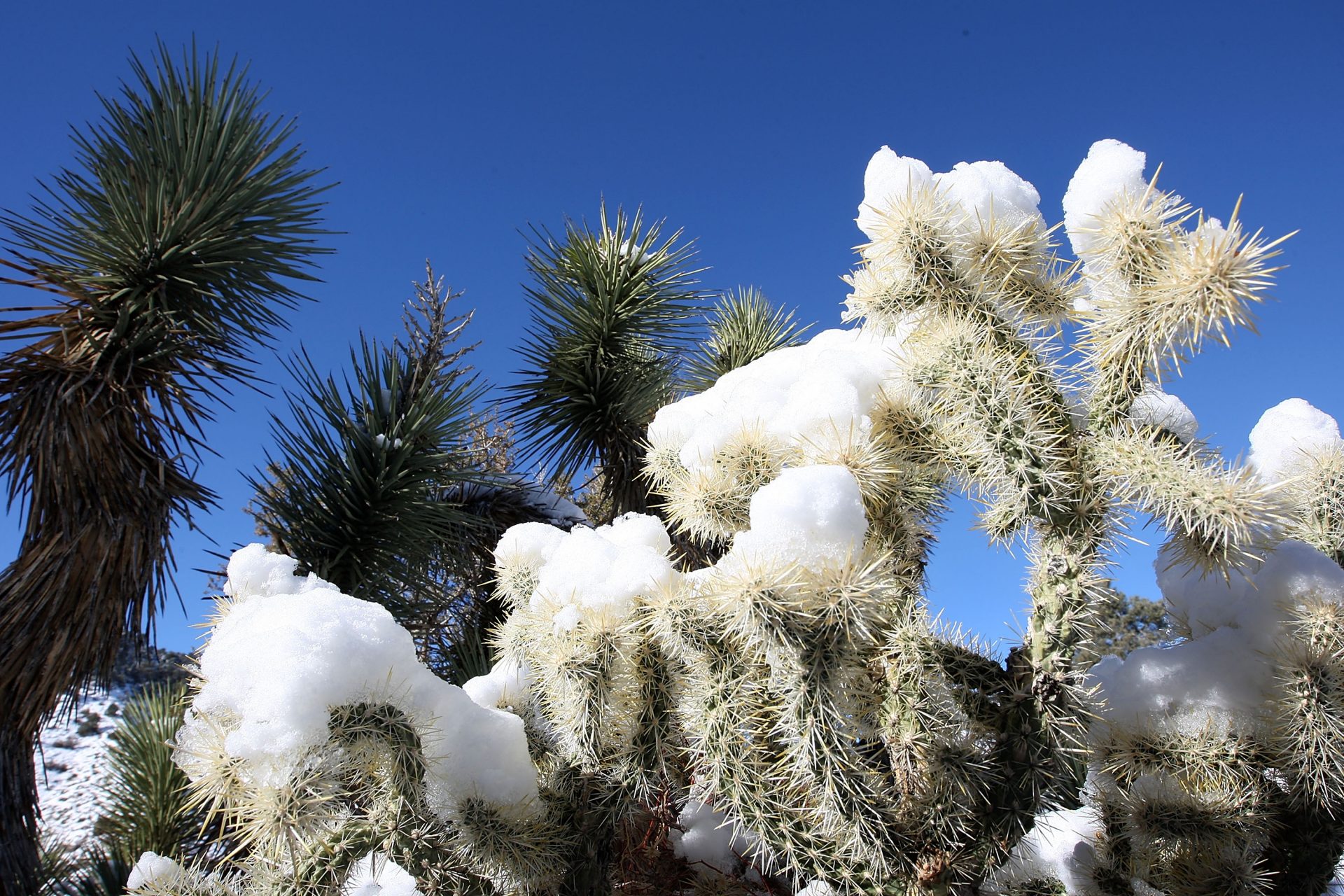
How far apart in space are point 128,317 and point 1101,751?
4.60 m

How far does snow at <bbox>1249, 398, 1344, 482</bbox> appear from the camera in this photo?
2.73m

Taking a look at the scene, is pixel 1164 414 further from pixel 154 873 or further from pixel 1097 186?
pixel 154 873

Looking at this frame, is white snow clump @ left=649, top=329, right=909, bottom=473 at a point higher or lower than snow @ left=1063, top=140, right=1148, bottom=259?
lower

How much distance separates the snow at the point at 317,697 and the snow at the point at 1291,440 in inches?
98.7

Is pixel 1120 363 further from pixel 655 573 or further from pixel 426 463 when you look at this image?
pixel 426 463

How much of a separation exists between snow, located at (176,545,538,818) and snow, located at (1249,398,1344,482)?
2506 mm

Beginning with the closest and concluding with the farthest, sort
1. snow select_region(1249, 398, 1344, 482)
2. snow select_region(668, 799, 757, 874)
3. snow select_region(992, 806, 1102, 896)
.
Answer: snow select_region(992, 806, 1102, 896) → snow select_region(1249, 398, 1344, 482) → snow select_region(668, 799, 757, 874)

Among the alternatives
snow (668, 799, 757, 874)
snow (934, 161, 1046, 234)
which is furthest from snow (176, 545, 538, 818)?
snow (934, 161, 1046, 234)

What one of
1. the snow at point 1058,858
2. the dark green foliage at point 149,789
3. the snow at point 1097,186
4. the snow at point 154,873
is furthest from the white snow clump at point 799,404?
the dark green foliage at point 149,789

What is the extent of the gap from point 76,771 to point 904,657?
603 inches

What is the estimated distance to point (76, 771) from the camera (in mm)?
12992

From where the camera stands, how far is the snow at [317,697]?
1.62 meters

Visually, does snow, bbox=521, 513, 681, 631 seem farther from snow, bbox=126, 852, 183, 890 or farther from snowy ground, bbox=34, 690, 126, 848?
snowy ground, bbox=34, 690, 126, 848

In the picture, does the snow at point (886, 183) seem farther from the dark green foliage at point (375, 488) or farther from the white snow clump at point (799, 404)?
the dark green foliage at point (375, 488)
